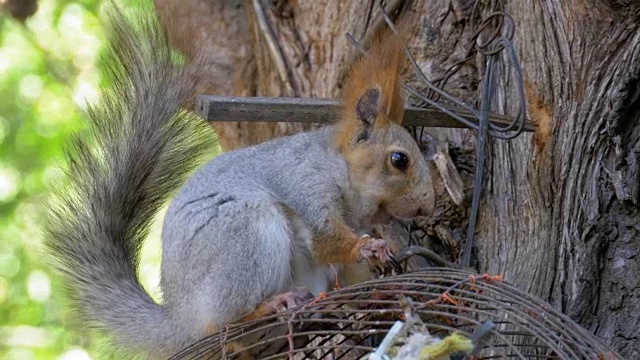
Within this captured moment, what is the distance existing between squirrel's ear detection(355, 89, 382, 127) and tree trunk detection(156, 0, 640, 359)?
0.25 meters

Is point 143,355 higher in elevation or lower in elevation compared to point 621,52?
lower

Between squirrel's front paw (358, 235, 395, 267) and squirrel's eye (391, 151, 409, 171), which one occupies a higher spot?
squirrel's eye (391, 151, 409, 171)

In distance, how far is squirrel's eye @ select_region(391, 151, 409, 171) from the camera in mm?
1613

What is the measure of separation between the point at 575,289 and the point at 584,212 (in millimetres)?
127

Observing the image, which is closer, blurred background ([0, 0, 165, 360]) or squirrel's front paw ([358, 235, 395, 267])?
squirrel's front paw ([358, 235, 395, 267])

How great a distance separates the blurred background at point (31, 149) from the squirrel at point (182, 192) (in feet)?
5.78

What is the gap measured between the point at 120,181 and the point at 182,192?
4.4 inches

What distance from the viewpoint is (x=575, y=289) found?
1513 millimetres

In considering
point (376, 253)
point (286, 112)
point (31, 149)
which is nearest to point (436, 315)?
point (376, 253)

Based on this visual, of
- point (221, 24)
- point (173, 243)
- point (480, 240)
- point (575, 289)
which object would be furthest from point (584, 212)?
point (221, 24)

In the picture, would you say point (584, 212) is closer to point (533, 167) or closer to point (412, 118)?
point (533, 167)

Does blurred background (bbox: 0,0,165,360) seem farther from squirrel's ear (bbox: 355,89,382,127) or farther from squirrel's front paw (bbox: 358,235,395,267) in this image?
squirrel's front paw (bbox: 358,235,395,267)

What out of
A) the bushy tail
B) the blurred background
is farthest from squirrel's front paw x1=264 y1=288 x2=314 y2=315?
the blurred background

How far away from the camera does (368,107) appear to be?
163cm
